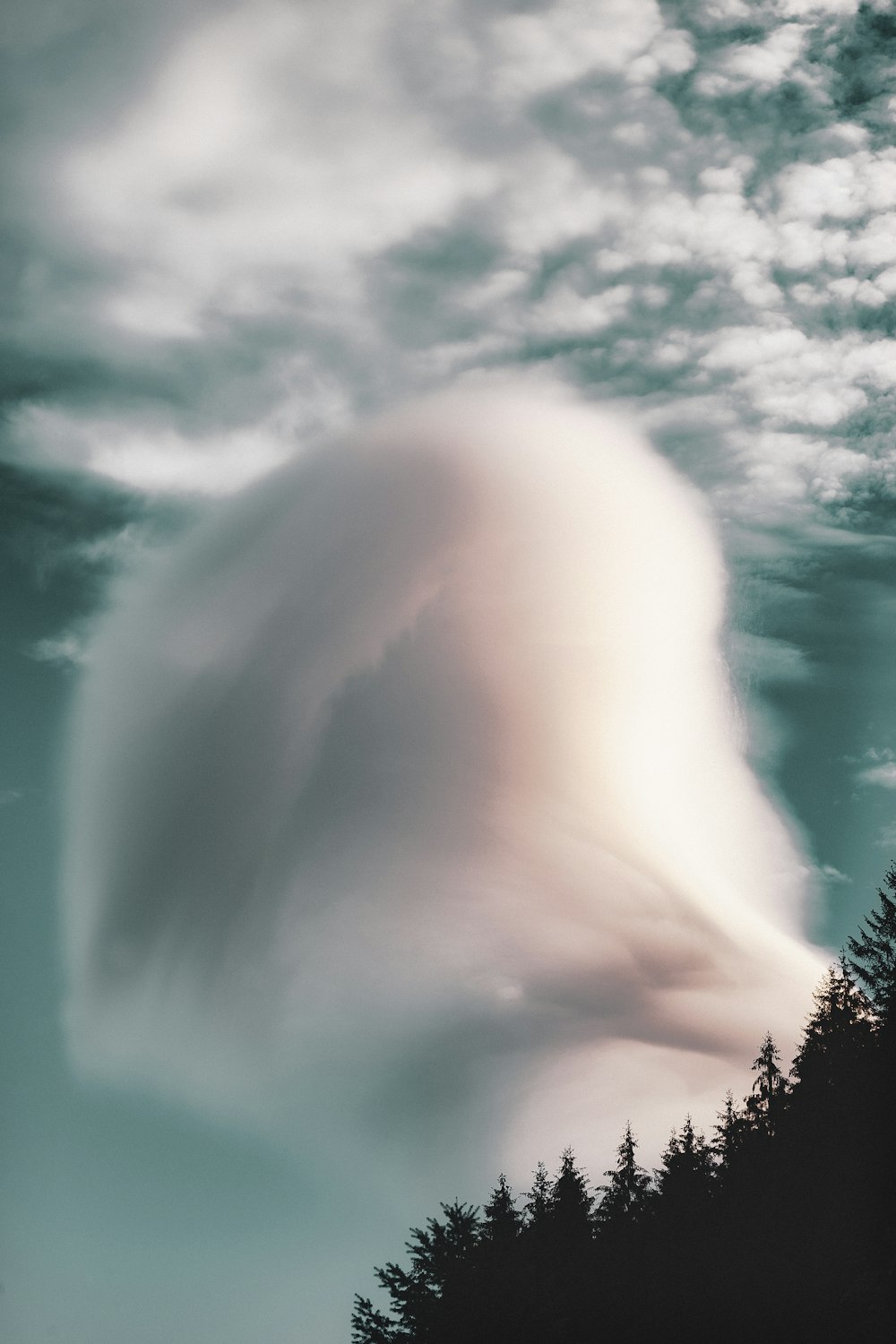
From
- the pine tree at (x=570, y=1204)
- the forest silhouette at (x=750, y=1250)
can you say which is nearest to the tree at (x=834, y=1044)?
the forest silhouette at (x=750, y=1250)

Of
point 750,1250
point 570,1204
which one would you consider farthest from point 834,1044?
point 570,1204

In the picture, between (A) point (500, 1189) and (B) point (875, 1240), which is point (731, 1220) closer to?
(B) point (875, 1240)

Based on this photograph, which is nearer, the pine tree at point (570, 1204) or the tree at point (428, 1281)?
the tree at point (428, 1281)

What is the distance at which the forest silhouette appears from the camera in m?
37.6

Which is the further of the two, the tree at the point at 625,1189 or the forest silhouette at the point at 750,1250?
the tree at the point at 625,1189

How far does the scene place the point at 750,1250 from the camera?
4556 cm

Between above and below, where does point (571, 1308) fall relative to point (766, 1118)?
below

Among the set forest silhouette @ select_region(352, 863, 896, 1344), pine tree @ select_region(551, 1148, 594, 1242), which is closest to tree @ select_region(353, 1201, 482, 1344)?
forest silhouette @ select_region(352, 863, 896, 1344)

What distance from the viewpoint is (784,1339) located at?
39.0 m

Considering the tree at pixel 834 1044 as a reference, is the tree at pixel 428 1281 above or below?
below

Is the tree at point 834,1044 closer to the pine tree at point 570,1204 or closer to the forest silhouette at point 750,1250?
the forest silhouette at point 750,1250

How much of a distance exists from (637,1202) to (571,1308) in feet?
107

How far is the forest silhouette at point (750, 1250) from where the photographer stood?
123ft

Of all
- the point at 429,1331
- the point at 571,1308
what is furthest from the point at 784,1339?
the point at 429,1331
